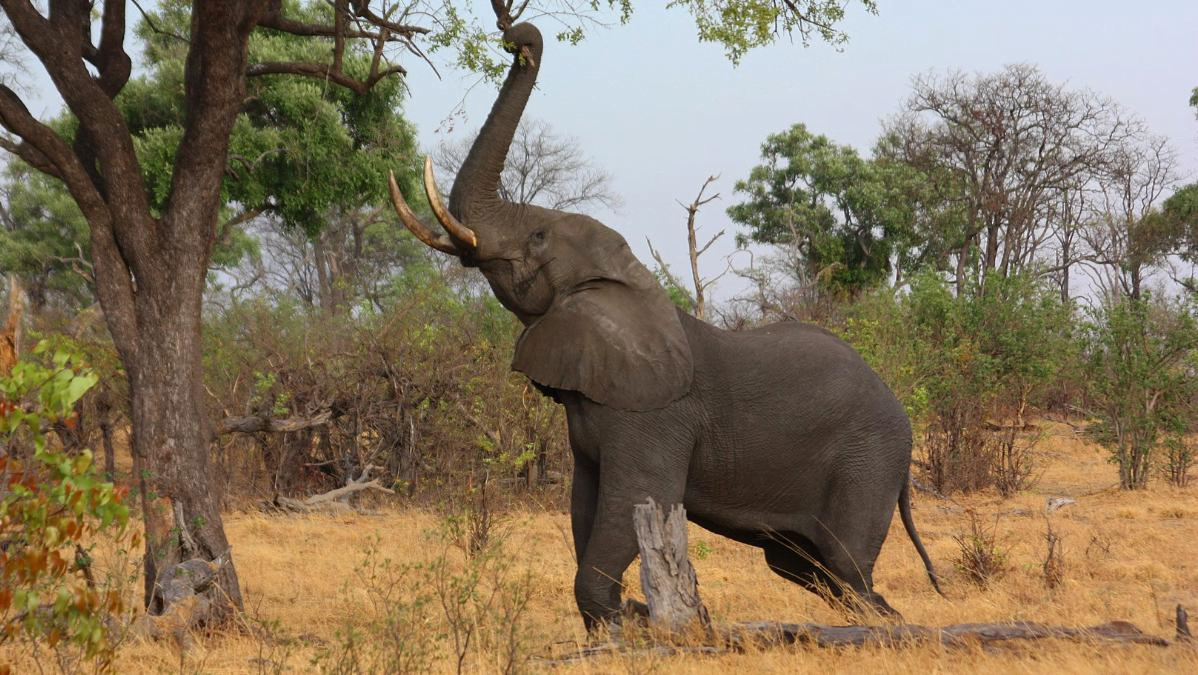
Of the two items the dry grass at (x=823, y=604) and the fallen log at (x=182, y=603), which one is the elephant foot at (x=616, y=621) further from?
the fallen log at (x=182, y=603)

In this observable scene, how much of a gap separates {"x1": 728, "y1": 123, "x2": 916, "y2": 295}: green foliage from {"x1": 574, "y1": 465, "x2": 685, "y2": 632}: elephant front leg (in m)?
30.0

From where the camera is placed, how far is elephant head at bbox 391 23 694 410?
6551mm

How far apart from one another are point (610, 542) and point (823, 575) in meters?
1.53

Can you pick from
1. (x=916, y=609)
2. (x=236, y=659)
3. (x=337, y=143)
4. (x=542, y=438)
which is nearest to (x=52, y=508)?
(x=236, y=659)

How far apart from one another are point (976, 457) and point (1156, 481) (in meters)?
2.47

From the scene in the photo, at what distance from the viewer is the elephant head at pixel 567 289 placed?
655 cm

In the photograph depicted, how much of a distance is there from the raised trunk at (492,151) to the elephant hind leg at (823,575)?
8.50ft

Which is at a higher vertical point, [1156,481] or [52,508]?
[1156,481]

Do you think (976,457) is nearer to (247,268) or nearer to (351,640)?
(351,640)

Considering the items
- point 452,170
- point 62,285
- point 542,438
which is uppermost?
point 452,170

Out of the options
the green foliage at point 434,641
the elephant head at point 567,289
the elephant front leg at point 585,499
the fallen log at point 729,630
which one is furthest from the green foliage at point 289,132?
the fallen log at point 729,630

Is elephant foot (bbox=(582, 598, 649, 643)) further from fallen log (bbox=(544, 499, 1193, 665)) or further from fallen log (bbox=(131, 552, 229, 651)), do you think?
fallen log (bbox=(131, 552, 229, 651))

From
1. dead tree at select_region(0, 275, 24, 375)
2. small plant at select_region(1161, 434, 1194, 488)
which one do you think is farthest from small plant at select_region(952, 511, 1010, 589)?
small plant at select_region(1161, 434, 1194, 488)

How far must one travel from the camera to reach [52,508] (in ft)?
13.6
